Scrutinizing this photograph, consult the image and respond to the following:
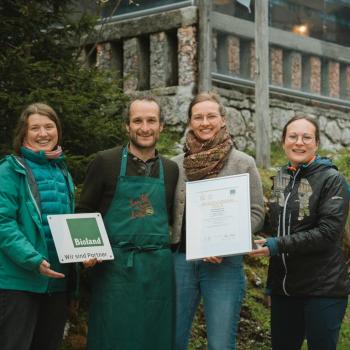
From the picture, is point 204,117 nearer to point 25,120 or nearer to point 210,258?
point 210,258

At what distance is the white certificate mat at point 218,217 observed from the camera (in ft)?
12.5

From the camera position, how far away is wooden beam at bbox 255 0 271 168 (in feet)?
29.5

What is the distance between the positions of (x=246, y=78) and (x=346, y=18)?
249 centimetres

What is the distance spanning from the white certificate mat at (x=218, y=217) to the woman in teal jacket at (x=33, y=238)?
73 cm

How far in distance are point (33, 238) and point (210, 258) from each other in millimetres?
990

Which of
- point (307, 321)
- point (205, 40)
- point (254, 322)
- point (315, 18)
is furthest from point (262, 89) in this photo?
point (307, 321)

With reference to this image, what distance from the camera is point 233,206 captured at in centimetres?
388

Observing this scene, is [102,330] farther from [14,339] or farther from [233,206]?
[233,206]

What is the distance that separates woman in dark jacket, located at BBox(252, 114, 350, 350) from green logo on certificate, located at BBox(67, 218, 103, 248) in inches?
36.1

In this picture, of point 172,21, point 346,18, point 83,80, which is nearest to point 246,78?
point 172,21

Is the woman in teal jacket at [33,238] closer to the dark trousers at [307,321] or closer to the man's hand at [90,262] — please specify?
the man's hand at [90,262]

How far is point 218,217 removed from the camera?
3.90 m

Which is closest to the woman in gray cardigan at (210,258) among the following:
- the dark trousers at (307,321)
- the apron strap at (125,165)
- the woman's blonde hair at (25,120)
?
the apron strap at (125,165)

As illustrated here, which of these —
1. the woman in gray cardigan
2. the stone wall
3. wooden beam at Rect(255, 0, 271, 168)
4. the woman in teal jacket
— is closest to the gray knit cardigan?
the woman in gray cardigan
